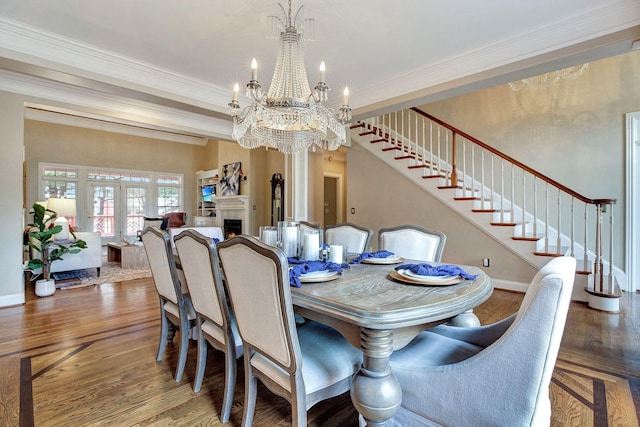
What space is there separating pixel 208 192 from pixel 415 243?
7.77 meters

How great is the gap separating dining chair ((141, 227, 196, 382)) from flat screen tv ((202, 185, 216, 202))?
7.02 meters

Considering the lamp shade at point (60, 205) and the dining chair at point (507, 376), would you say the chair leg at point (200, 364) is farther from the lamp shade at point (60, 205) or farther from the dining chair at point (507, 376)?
the lamp shade at point (60, 205)

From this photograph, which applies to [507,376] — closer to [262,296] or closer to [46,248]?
[262,296]

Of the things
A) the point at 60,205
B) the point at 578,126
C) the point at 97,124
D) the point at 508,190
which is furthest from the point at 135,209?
the point at 578,126

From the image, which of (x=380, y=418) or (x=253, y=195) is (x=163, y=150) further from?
(x=380, y=418)

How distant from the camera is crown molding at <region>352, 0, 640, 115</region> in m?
2.31

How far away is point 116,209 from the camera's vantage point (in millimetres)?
8656

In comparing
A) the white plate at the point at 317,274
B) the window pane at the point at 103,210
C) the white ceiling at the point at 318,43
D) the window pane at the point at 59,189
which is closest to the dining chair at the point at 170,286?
the white plate at the point at 317,274

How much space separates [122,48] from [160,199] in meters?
7.12

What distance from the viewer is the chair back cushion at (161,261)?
1883mm

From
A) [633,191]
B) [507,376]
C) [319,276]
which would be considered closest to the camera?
[507,376]

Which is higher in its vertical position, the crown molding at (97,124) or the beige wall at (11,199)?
the crown molding at (97,124)

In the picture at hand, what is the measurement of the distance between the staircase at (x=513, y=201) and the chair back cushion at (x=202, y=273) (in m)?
3.81

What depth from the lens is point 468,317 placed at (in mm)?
1779
